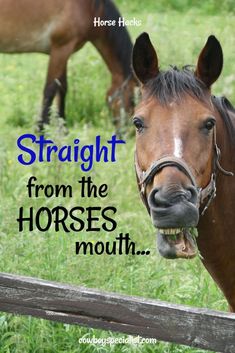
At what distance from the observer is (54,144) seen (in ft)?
20.7

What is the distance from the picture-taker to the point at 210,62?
3551 millimetres

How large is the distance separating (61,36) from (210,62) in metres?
5.36

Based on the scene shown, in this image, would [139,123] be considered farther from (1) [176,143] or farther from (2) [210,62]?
(2) [210,62]

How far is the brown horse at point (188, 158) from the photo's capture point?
3168 mm

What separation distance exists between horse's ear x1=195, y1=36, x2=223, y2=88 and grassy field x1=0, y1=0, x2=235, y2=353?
119 cm

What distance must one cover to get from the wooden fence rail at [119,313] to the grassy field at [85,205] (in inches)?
24.4

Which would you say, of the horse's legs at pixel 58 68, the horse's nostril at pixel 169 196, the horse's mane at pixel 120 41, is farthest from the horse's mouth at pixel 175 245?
the horse's mane at pixel 120 41

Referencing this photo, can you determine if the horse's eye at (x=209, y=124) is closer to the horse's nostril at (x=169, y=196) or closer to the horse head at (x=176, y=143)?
the horse head at (x=176, y=143)

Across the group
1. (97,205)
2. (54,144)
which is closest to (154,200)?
(97,205)

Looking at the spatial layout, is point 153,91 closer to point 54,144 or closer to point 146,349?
point 146,349

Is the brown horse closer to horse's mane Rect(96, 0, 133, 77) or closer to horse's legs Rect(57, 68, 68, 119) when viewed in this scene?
horse's legs Rect(57, 68, 68, 119)

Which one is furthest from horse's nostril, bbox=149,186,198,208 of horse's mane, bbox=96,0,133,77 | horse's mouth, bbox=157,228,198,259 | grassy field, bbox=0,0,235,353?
horse's mane, bbox=96,0,133,77

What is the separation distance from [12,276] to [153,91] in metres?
0.86

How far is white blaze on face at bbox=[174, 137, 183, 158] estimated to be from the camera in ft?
10.7
